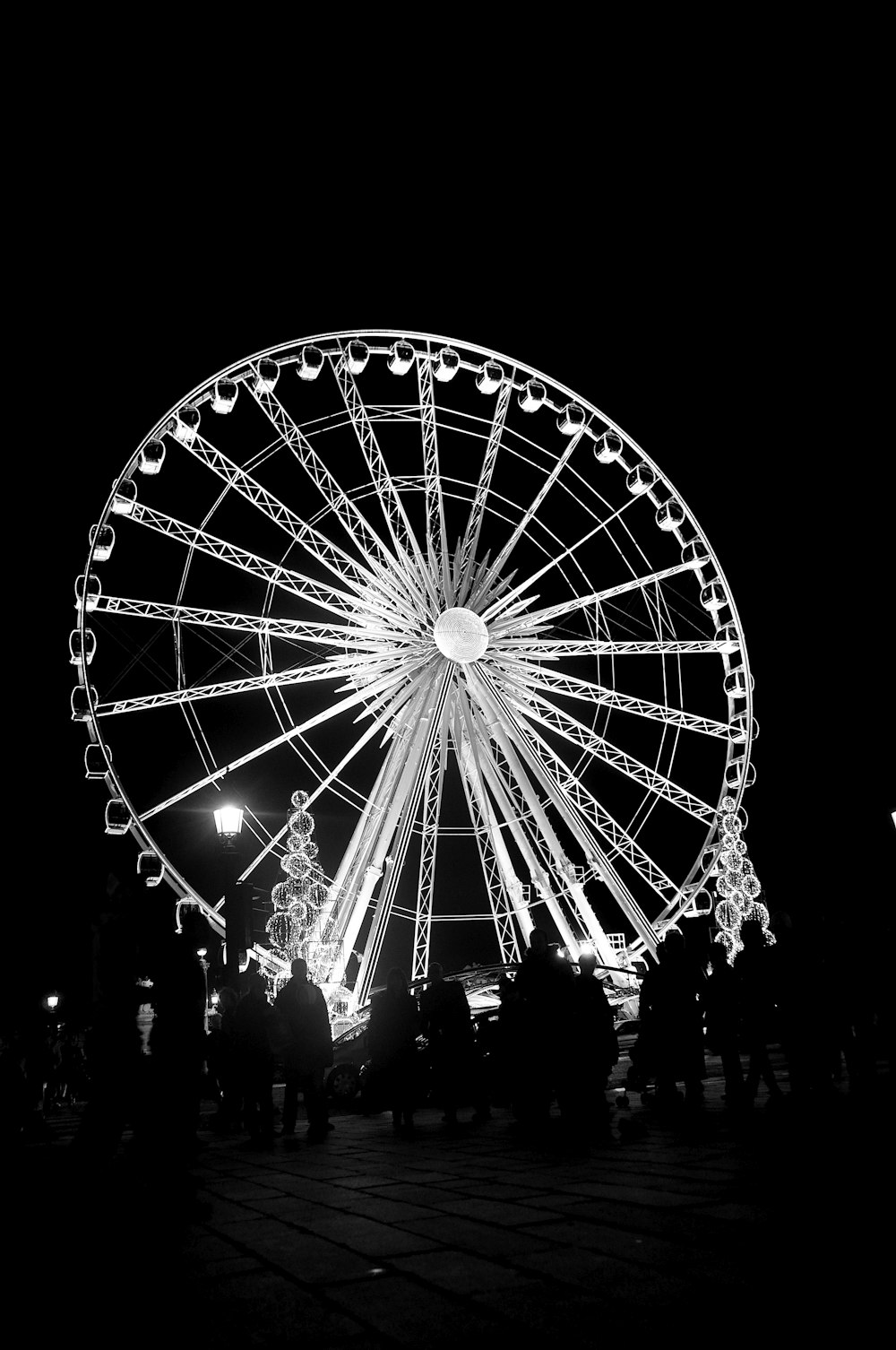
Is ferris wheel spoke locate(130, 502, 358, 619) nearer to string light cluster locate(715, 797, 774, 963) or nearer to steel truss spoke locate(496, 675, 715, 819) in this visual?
steel truss spoke locate(496, 675, 715, 819)

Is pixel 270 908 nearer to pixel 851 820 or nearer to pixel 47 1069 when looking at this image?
pixel 47 1069

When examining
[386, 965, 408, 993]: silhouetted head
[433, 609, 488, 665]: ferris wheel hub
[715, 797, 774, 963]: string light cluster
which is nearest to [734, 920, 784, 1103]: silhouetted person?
[386, 965, 408, 993]: silhouetted head

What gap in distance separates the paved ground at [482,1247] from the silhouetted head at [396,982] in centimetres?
306

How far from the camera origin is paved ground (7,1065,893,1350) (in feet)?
9.60

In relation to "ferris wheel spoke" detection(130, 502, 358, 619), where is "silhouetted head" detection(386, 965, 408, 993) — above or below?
below

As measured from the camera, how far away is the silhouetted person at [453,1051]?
33.6ft

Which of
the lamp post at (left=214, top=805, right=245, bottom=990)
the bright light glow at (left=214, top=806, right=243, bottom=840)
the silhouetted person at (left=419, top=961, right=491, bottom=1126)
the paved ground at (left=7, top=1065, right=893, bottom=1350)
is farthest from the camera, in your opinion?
the bright light glow at (left=214, top=806, right=243, bottom=840)

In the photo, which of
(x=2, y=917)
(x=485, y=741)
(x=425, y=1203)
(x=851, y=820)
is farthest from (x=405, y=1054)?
(x=2, y=917)

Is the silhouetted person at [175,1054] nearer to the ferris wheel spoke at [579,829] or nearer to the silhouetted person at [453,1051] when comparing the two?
the silhouetted person at [453,1051]

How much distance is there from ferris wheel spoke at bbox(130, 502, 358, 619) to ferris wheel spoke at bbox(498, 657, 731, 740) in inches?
129

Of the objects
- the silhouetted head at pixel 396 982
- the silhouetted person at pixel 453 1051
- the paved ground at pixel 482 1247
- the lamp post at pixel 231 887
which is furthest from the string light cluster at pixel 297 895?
the paved ground at pixel 482 1247

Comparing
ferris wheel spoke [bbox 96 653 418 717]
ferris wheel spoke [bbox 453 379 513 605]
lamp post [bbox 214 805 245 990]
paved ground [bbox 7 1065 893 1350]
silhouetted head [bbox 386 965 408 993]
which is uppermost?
ferris wheel spoke [bbox 453 379 513 605]

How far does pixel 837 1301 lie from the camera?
9.48ft

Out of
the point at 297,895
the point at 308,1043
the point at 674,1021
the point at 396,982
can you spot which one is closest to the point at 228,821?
the point at 396,982
